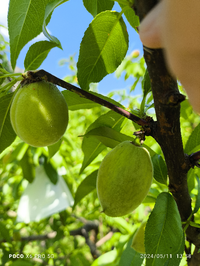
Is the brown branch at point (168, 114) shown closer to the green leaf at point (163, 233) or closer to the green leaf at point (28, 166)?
the green leaf at point (163, 233)

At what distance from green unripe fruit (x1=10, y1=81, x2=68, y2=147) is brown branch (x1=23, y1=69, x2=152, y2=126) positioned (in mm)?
23

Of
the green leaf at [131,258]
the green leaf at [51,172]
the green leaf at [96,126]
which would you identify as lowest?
the green leaf at [51,172]

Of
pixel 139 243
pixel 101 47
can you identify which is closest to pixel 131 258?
pixel 139 243

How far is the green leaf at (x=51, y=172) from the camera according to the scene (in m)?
1.57

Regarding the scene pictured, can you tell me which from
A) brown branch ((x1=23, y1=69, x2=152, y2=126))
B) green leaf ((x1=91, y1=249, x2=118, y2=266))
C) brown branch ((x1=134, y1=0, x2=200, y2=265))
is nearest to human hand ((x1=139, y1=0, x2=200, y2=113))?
brown branch ((x1=134, y1=0, x2=200, y2=265))

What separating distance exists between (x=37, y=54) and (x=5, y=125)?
0.23 m

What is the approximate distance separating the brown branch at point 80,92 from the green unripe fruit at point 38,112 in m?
0.02

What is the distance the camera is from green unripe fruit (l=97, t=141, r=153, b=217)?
1.86 ft

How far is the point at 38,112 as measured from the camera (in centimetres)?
63

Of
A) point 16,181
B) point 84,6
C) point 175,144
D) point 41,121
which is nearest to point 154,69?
point 175,144

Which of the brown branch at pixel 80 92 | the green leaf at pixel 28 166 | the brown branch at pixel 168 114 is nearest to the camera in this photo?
the brown branch at pixel 168 114

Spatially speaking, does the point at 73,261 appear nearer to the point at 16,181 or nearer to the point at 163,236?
the point at 16,181

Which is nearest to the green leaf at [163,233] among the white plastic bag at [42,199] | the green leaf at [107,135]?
the green leaf at [107,135]

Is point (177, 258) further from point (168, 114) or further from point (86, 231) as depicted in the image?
point (86, 231)
